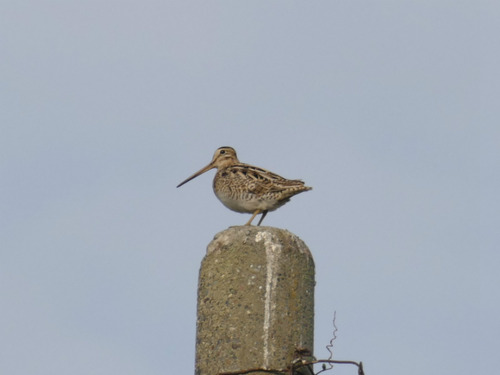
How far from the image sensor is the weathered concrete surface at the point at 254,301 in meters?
5.03

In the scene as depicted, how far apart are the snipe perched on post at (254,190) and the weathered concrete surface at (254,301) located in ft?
10.8

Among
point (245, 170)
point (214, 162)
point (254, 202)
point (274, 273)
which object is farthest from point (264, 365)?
point (214, 162)

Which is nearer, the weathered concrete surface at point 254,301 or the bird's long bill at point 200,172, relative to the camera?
the weathered concrete surface at point 254,301

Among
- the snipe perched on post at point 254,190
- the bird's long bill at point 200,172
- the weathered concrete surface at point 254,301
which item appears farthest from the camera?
the bird's long bill at point 200,172

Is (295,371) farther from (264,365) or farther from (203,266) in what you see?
(203,266)

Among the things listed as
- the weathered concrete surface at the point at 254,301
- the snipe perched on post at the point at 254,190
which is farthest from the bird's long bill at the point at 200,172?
the weathered concrete surface at the point at 254,301

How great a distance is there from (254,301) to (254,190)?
363 centimetres

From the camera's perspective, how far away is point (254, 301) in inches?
201

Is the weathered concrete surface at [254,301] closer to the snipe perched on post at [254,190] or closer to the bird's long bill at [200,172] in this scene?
the snipe perched on post at [254,190]

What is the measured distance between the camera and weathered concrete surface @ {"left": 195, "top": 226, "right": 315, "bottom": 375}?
5031mm

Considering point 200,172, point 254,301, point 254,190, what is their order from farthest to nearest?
point 200,172
point 254,190
point 254,301

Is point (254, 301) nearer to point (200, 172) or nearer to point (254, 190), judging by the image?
point (254, 190)

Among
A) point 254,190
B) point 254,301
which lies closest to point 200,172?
point 254,190

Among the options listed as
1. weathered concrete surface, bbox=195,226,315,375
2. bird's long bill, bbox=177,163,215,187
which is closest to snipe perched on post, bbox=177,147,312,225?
bird's long bill, bbox=177,163,215,187
